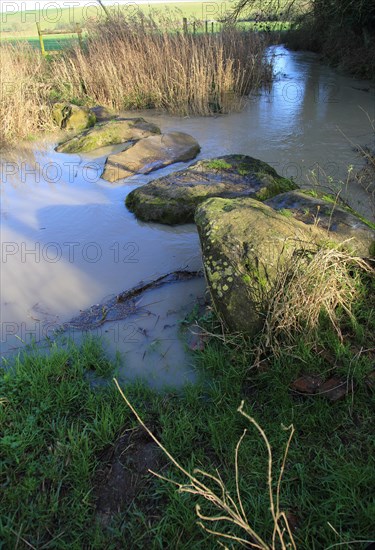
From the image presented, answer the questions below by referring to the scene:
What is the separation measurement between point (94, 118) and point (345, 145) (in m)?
5.52

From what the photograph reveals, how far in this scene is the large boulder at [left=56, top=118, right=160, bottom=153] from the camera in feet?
26.6

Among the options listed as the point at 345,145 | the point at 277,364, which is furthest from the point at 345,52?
the point at 277,364

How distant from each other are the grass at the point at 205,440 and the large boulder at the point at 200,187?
86.5 inches

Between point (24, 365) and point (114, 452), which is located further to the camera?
point (24, 365)

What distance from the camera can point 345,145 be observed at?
7.27 meters

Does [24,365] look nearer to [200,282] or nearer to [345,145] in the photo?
[200,282]

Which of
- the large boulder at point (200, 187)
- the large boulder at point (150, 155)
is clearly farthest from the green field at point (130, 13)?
the large boulder at point (200, 187)

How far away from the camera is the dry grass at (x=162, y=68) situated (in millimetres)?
9617

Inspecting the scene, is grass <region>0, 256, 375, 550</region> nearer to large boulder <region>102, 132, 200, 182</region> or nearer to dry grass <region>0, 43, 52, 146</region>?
large boulder <region>102, 132, 200, 182</region>

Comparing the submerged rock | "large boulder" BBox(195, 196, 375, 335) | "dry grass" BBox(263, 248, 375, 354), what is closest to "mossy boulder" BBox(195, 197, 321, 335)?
"large boulder" BBox(195, 196, 375, 335)

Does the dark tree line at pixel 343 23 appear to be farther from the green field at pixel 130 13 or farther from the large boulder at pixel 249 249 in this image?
the large boulder at pixel 249 249

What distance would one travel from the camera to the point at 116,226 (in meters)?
5.26

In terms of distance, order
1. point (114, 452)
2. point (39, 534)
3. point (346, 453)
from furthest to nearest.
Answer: point (114, 452), point (346, 453), point (39, 534)

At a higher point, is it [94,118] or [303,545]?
[94,118]
